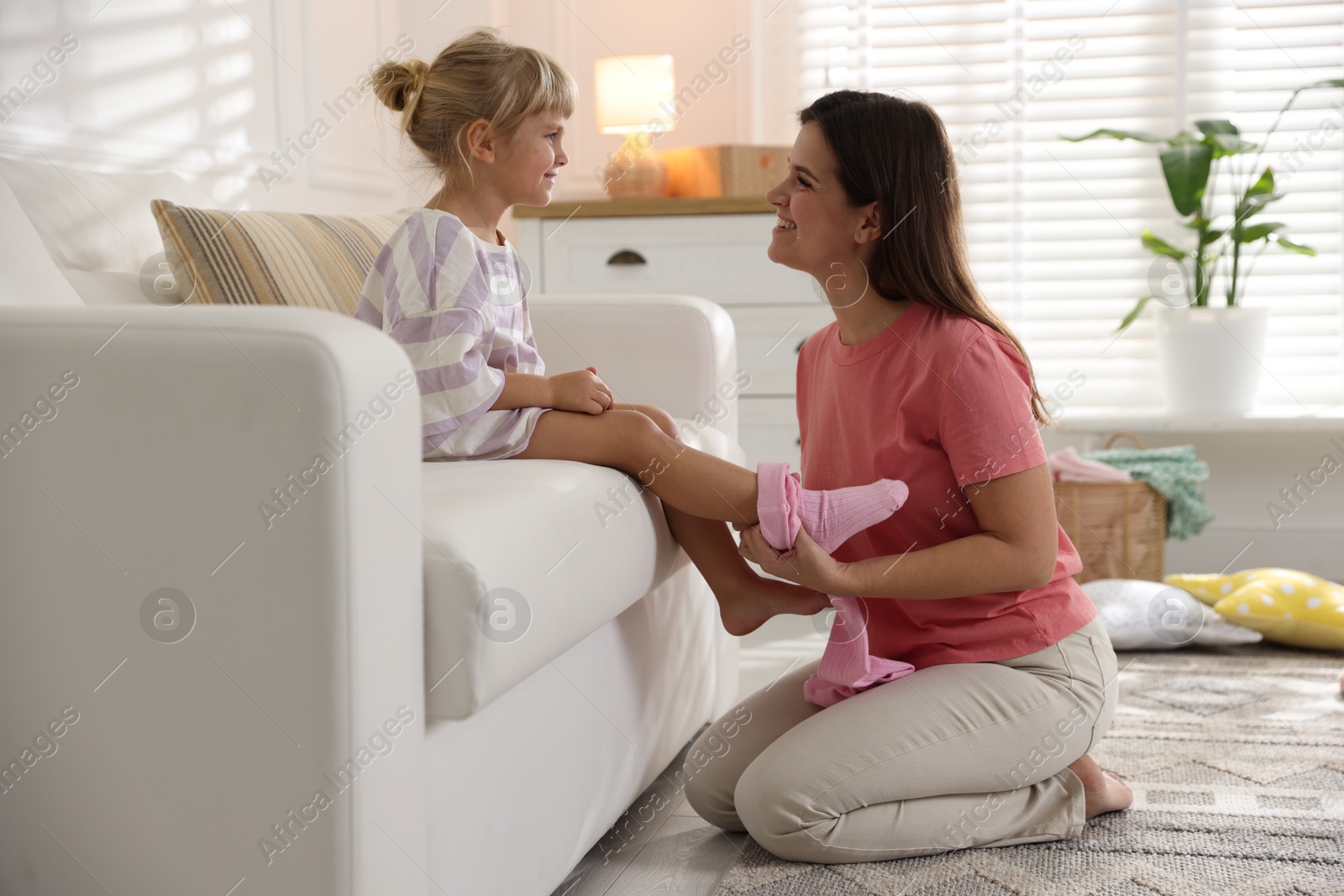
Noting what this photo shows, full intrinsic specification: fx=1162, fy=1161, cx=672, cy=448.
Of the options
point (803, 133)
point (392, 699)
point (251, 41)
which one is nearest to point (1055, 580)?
point (803, 133)

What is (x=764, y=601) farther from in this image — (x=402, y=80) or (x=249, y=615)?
(x=402, y=80)

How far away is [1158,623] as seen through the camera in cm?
195

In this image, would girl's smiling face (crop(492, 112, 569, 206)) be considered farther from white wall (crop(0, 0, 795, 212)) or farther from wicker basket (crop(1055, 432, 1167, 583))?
wicker basket (crop(1055, 432, 1167, 583))

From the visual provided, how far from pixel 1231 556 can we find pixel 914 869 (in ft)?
6.18

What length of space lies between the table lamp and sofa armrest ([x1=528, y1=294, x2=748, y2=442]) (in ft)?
3.55

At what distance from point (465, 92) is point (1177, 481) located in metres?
1.66

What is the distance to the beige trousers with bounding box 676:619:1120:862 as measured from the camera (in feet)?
3.62

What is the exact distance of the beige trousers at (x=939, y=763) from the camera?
1104mm

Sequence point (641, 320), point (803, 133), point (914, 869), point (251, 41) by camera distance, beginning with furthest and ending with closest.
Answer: point (251, 41)
point (641, 320)
point (803, 133)
point (914, 869)

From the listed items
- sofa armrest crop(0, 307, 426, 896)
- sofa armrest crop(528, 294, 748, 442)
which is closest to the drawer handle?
sofa armrest crop(528, 294, 748, 442)

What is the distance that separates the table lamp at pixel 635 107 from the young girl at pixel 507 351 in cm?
128

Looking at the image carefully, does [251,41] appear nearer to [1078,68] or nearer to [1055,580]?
[1055,580]

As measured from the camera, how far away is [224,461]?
74 centimetres

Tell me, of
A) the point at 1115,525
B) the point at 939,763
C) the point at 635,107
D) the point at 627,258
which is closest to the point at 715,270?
the point at 627,258
